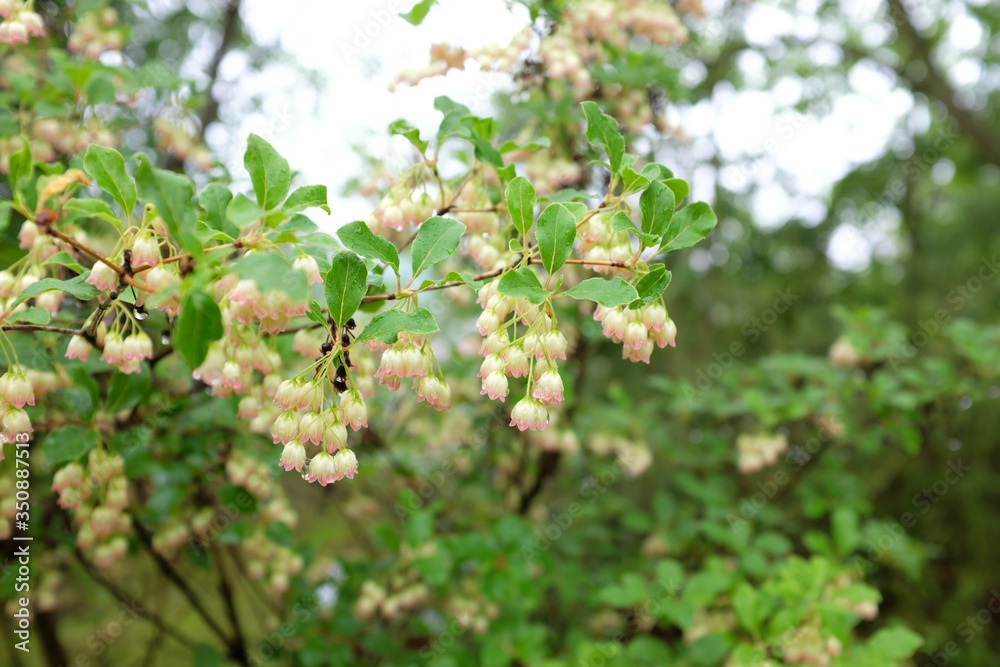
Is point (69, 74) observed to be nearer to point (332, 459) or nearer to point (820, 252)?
point (332, 459)

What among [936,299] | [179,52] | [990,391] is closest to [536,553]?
[990,391]

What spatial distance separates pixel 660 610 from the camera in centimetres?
256

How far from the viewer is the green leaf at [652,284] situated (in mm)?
1173

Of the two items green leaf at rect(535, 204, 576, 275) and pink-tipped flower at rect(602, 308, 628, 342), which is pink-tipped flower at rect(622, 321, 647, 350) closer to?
pink-tipped flower at rect(602, 308, 628, 342)

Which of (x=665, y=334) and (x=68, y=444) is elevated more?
(x=665, y=334)

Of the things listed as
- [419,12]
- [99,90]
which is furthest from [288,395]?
[99,90]

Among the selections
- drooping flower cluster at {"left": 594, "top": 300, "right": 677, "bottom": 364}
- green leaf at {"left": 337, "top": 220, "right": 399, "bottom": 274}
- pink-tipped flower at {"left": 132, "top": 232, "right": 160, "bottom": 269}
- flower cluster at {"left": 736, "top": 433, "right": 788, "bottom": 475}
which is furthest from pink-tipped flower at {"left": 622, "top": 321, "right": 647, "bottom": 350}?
flower cluster at {"left": 736, "top": 433, "right": 788, "bottom": 475}

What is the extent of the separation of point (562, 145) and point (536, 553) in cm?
199

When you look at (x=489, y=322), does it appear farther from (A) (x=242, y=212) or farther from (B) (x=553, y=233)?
(A) (x=242, y=212)

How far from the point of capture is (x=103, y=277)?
3.97 ft

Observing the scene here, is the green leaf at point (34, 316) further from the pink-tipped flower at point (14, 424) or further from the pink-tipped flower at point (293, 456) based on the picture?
the pink-tipped flower at point (293, 456)

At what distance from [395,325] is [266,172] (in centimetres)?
39

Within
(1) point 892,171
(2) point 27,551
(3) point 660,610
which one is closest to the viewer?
(2) point 27,551

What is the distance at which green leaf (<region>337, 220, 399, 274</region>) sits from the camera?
124 centimetres
